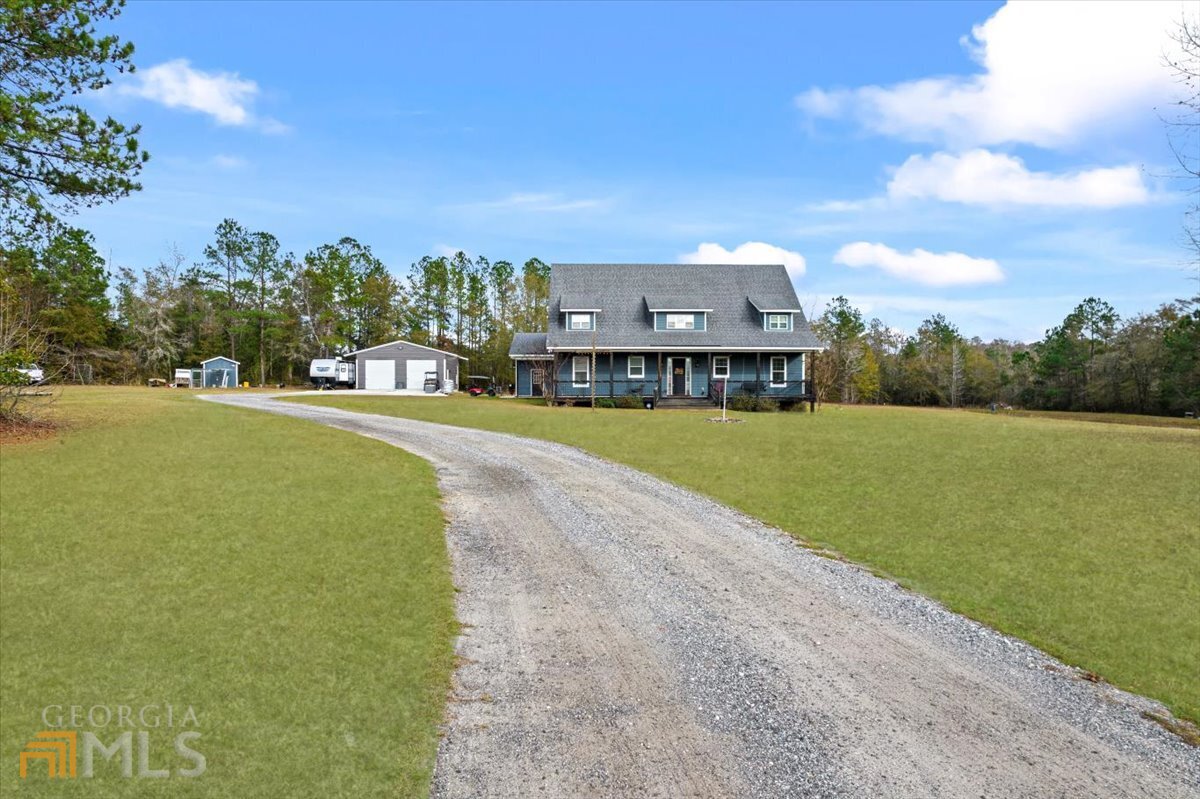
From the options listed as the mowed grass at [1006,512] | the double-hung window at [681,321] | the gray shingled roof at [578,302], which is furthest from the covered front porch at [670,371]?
the mowed grass at [1006,512]

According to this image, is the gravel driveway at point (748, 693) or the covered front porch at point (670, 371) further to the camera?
the covered front porch at point (670, 371)

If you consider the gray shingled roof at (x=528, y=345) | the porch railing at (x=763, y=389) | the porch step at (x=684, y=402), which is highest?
the gray shingled roof at (x=528, y=345)

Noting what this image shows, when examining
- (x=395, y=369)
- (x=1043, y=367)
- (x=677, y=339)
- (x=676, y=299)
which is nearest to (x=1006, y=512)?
(x=677, y=339)

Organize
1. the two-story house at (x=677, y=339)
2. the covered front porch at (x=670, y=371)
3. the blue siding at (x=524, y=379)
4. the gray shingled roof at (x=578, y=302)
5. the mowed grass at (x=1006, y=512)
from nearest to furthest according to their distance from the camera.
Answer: the mowed grass at (x=1006, y=512), the two-story house at (x=677, y=339), the covered front porch at (x=670, y=371), the gray shingled roof at (x=578, y=302), the blue siding at (x=524, y=379)

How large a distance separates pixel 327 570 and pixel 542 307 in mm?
56597

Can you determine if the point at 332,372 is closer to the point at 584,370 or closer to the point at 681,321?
the point at 584,370

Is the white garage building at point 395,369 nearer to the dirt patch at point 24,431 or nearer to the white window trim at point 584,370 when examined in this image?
the white window trim at point 584,370

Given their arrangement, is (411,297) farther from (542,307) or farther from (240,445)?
(240,445)

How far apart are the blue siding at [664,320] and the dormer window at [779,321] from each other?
3.64 m

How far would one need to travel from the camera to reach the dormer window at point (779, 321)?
37.2 metres

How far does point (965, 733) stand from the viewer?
4.92m

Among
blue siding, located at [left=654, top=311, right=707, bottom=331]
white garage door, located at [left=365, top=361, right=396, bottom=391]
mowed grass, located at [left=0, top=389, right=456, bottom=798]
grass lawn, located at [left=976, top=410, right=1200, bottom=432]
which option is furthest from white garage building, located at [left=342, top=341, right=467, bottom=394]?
grass lawn, located at [left=976, top=410, right=1200, bottom=432]

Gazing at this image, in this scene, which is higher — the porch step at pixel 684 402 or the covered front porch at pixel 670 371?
the covered front porch at pixel 670 371

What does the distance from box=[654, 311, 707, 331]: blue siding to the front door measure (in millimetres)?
1947
